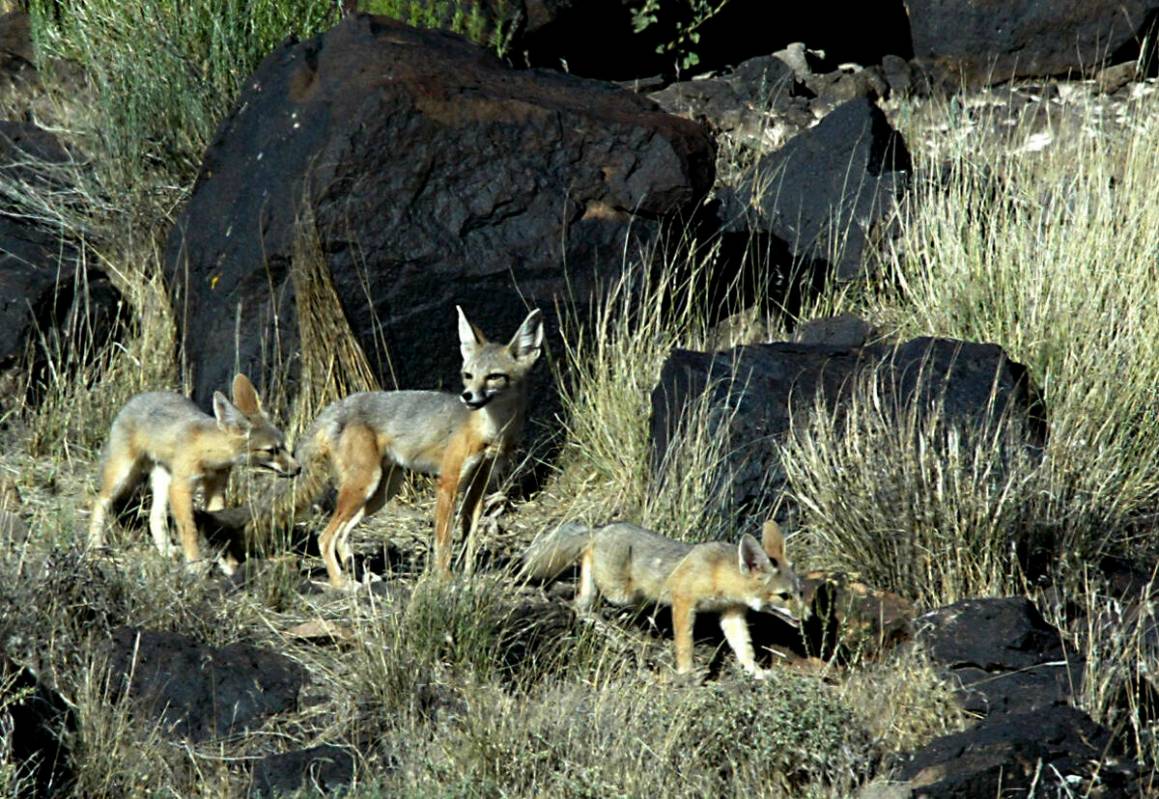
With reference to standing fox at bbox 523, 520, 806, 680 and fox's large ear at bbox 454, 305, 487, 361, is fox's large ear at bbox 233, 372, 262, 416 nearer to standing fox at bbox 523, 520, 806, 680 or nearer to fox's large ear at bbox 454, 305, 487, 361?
fox's large ear at bbox 454, 305, 487, 361

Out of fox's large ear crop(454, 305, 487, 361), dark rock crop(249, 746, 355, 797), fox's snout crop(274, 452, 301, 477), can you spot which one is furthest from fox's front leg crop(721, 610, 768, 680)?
fox's snout crop(274, 452, 301, 477)

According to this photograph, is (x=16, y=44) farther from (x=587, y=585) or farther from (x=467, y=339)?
(x=587, y=585)

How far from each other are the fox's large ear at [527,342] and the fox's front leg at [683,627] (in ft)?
5.79

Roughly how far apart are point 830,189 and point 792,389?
9.74 ft

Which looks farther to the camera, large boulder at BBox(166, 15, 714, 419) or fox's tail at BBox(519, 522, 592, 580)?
large boulder at BBox(166, 15, 714, 419)

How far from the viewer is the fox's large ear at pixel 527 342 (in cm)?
873

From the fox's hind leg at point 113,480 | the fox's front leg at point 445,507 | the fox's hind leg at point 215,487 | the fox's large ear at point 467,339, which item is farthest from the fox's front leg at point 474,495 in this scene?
the fox's hind leg at point 113,480

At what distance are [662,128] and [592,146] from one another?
17.3 inches

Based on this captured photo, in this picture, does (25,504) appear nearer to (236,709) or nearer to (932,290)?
(236,709)

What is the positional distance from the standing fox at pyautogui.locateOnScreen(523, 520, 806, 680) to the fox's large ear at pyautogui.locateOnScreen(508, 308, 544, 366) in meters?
1.13

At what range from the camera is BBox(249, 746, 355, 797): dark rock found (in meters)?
6.45

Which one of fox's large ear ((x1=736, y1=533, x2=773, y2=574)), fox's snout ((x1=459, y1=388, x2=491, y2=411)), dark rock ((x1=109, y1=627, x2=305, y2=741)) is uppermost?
fox's snout ((x1=459, y1=388, x2=491, y2=411))

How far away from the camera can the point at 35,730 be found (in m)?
6.69

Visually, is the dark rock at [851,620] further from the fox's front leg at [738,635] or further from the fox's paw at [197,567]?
the fox's paw at [197,567]
